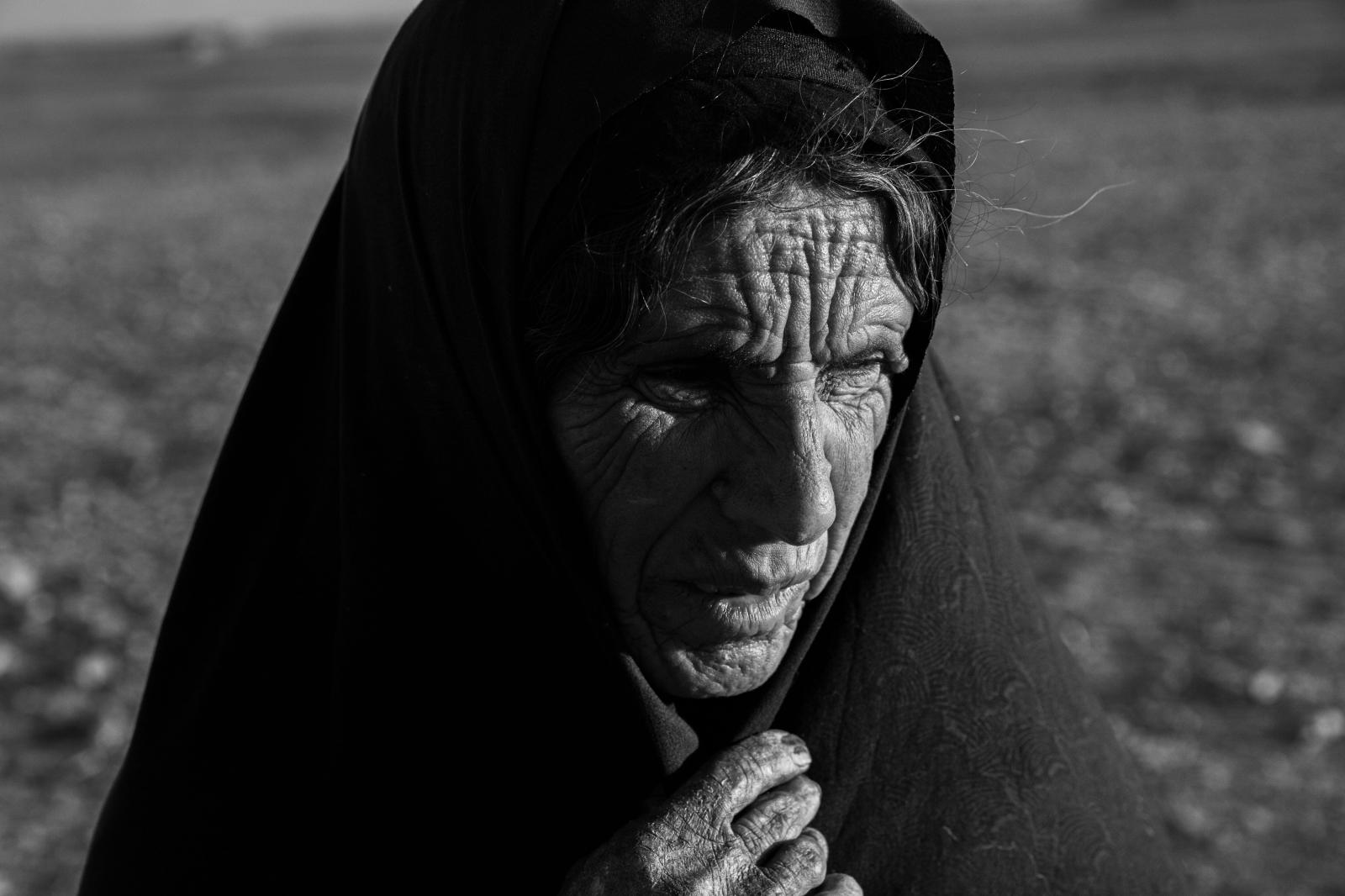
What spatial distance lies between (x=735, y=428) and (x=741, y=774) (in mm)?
426

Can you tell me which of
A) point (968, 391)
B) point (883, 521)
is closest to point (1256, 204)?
point (968, 391)

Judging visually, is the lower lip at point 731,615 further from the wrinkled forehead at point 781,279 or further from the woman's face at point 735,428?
the wrinkled forehead at point 781,279

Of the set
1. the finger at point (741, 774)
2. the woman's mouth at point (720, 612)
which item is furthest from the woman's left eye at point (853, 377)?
the finger at point (741, 774)

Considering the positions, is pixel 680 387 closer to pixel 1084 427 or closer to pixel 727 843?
pixel 727 843

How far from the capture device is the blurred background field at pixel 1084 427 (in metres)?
4.53

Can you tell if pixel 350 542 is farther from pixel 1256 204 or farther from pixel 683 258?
pixel 1256 204

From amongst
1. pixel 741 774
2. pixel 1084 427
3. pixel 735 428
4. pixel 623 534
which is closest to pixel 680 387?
pixel 735 428

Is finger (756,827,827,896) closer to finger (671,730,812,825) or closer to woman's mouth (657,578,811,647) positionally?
finger (671,730,812,825)

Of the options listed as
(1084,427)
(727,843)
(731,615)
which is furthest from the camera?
(1084,427)

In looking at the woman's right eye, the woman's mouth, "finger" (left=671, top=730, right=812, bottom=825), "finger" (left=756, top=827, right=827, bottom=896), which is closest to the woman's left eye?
the woman's right eye

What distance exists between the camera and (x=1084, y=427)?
25.1 feet

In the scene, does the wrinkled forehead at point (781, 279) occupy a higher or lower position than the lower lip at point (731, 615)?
higher

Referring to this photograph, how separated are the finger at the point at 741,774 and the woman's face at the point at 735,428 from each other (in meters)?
0.13

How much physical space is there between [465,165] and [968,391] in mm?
6665
